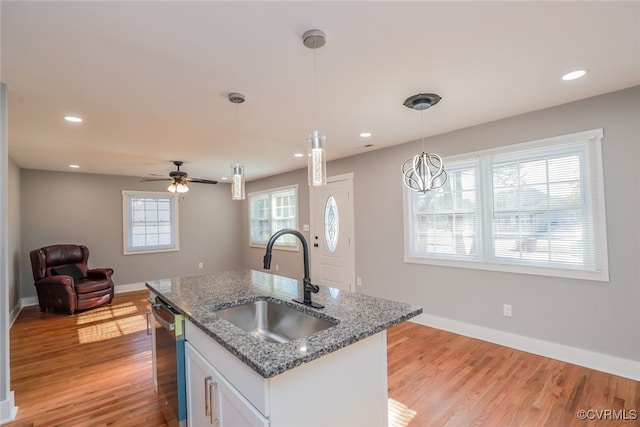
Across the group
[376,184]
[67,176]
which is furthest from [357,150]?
[67,176]

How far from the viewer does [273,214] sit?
6629 mm

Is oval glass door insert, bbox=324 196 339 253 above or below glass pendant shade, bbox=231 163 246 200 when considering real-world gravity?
below

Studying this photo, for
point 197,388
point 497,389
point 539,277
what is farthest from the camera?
point 539,277

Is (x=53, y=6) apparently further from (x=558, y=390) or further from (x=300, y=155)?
(x=558, y=390)

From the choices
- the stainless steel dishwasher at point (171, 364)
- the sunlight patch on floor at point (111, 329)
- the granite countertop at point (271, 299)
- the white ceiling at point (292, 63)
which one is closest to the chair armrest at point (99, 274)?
the sunlight patch on floor at point (111, 329)

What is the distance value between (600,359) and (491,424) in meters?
1.44

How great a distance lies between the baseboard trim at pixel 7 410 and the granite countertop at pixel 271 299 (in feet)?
4.05

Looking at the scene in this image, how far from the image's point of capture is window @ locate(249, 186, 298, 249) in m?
6.12

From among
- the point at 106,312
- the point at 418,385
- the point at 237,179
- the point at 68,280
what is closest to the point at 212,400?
the point at 237,179

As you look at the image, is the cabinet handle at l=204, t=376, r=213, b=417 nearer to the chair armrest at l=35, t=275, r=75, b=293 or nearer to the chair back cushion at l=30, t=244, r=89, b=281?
the chair armrest at l=35, t=275, r=75, b=293

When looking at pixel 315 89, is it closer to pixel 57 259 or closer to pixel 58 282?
pixel 58 282

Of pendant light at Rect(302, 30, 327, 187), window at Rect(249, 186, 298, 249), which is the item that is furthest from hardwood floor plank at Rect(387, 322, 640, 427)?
window at Rect(249, 186, 298, 249)

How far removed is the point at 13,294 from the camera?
439 cm

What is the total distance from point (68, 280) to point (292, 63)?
4.82 metres
